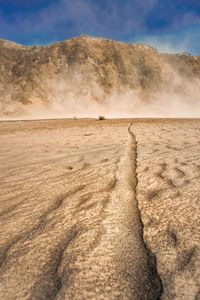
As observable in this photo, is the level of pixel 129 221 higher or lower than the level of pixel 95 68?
lower

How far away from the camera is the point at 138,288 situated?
1.44m

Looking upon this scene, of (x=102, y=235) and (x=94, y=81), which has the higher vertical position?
(x=94, y=81)

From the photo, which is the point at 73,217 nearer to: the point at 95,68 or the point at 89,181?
the point at 89,181

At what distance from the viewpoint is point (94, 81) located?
56531mm

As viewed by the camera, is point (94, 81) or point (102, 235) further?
point (94, 81)

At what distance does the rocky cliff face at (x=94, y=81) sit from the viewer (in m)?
52.5

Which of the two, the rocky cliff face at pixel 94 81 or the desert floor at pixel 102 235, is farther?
the rocky cliff face at pixel 94 81

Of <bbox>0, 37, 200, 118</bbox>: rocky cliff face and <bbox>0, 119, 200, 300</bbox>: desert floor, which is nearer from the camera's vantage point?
<bbox>0, 119, 200, 300</bbox>: desert floor

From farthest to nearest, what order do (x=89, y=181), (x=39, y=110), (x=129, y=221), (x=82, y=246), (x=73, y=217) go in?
(x=39, y=110)
(x=89, y=181)
(x=73, y=217)
(x=129, y=221)
(x=82, y=246)

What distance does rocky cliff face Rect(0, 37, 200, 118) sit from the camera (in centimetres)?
5253

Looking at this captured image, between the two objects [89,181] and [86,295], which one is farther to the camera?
[89,181]

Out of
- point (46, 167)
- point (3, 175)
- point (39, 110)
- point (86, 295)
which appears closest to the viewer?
point (86, 295)

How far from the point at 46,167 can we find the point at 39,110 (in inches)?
1837

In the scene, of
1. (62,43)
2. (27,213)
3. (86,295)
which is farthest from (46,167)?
(62,43)
